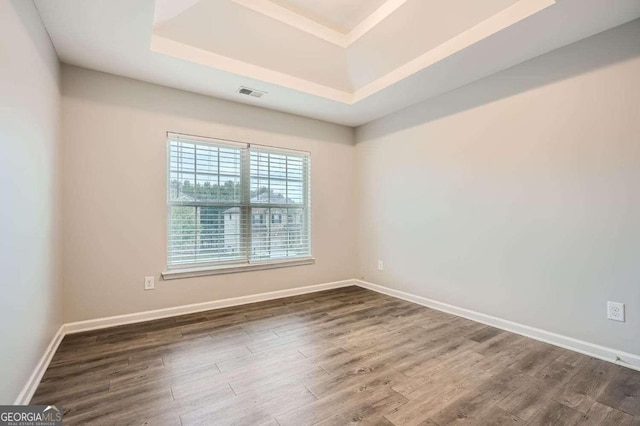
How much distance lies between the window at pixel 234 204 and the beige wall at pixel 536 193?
4.75 feet

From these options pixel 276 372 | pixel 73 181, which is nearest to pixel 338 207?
pixel 276 372

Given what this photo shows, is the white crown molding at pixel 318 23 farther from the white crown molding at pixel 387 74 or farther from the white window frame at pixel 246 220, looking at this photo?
the white window frame at pixel 246 220

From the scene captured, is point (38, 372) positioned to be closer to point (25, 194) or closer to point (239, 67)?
point (25, 194)

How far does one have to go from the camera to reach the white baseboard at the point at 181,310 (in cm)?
276

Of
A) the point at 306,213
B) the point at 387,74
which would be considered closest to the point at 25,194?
the point at 306,213

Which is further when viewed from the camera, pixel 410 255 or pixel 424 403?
pixel 410 255

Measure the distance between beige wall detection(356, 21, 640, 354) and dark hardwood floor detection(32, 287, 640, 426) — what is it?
1.36ft

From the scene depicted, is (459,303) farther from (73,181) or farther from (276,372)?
(73,181)

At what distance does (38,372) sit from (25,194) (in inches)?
45.8

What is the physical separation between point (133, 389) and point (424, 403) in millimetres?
1780

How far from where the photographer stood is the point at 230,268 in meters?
3.52

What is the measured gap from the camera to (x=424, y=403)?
1718 mm

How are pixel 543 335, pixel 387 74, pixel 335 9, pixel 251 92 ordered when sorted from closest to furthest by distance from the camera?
pixel 543 335, pixel 335 9, pixel 387 74, pixel 251 92

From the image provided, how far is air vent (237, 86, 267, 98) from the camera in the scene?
128 inches
